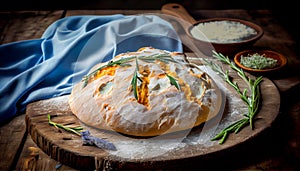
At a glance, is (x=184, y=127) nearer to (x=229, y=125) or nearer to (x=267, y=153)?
(x=229, y=125)

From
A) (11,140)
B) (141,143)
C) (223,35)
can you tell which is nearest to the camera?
(141,143)

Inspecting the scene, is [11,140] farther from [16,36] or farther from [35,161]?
[16,36]

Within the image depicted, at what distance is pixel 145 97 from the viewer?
58.3 inches

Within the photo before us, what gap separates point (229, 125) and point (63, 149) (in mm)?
576

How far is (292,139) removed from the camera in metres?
1.52

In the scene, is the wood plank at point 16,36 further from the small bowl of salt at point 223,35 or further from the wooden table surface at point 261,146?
the small bowl of salt at point 223,35

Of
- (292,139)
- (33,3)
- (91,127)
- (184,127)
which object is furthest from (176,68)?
(33,3)

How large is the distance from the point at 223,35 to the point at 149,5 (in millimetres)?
1065

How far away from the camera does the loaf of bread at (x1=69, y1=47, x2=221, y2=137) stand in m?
1.42

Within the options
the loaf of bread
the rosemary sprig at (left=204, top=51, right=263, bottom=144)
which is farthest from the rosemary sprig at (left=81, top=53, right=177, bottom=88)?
the rosemary sprig at (left=204, top=51, right=263, bottom=144)

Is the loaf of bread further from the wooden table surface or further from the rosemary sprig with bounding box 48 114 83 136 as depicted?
the wooden table surface

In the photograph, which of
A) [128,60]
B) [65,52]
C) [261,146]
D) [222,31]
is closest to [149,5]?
[222,31]

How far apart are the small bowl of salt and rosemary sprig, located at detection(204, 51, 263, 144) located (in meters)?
0.05

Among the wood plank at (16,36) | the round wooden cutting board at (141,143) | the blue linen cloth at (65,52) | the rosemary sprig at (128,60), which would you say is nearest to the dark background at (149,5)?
the wood plank at (16,36)
